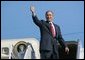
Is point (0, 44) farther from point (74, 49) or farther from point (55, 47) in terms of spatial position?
point (55, 47)

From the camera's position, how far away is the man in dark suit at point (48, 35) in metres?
7.44

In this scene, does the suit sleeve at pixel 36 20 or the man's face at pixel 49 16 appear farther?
the suit sleeve at pixel 36 20

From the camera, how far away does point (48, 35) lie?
7457 millimetres

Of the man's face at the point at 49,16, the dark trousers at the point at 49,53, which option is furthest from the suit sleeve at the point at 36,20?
the dark trousers at the point at 49,53

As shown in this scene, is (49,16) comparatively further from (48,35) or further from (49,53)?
(49,53)

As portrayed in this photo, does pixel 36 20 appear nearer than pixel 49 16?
No

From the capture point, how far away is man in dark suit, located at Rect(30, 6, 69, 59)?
24.4ft

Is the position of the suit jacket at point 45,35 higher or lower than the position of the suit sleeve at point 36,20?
lower

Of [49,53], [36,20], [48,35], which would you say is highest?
[36,20]

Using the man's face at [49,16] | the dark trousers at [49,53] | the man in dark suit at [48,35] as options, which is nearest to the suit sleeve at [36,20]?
the man in dark suit at [48,35]

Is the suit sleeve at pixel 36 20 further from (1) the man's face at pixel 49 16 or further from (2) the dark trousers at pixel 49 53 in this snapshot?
(2) the dark trousers at pixel 49 53

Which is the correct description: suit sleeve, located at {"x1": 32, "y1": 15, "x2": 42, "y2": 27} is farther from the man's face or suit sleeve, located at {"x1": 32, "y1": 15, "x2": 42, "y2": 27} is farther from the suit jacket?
the man's face

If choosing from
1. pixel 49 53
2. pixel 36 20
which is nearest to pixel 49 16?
pixel 36 20

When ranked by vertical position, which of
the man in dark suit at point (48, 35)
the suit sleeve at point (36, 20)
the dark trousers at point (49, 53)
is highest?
the suit sleeve at point (36, 20)
